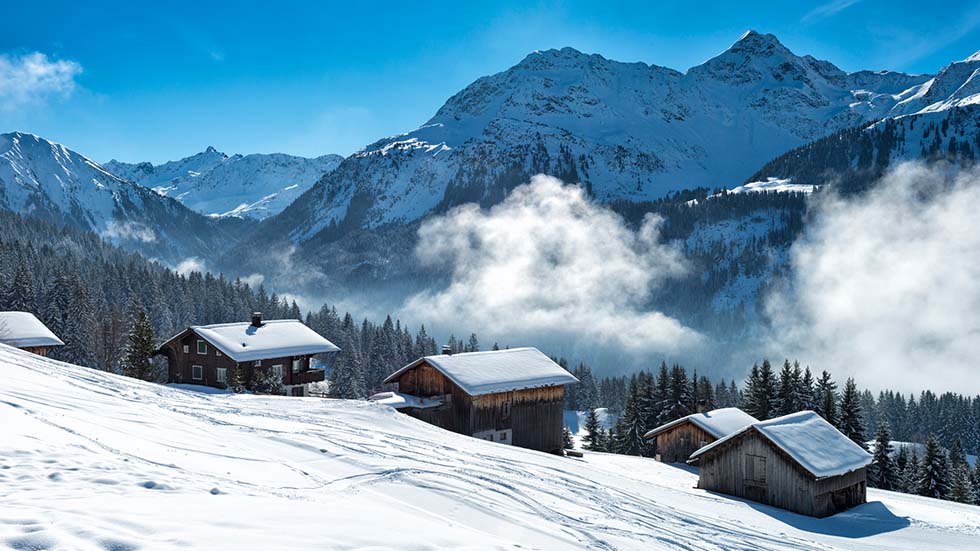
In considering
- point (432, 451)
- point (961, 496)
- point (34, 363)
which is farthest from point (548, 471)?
point (961, 496)

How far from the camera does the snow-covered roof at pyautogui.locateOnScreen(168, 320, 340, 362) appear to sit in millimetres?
46781

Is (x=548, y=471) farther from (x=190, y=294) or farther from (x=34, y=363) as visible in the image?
(x=190, y=294)

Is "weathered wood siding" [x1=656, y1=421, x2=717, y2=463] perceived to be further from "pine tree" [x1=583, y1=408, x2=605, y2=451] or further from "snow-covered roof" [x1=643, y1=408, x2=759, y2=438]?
"pine tree" [x1=583, y1=408, x2=605, y2=451]

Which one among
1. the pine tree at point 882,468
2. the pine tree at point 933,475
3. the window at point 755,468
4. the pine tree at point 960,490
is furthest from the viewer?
the pine tree at point 882,468

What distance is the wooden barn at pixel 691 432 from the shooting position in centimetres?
4762

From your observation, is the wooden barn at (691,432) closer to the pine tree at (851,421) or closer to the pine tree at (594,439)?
the pine tree at (851,421)

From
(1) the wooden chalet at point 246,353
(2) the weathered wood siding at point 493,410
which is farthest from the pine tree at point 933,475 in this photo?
(1) the wooden chalet at point 246,353

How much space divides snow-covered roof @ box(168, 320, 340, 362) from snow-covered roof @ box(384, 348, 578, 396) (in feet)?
25.1

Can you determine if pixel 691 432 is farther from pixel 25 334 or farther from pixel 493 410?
pixel 25 334

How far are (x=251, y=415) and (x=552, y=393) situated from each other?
91.7ft

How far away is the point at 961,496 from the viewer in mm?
55562

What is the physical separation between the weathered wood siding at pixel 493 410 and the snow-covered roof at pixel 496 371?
637 mm

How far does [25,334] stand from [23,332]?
35cm

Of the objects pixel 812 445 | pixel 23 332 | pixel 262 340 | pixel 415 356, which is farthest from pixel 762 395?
pixel 415 356
